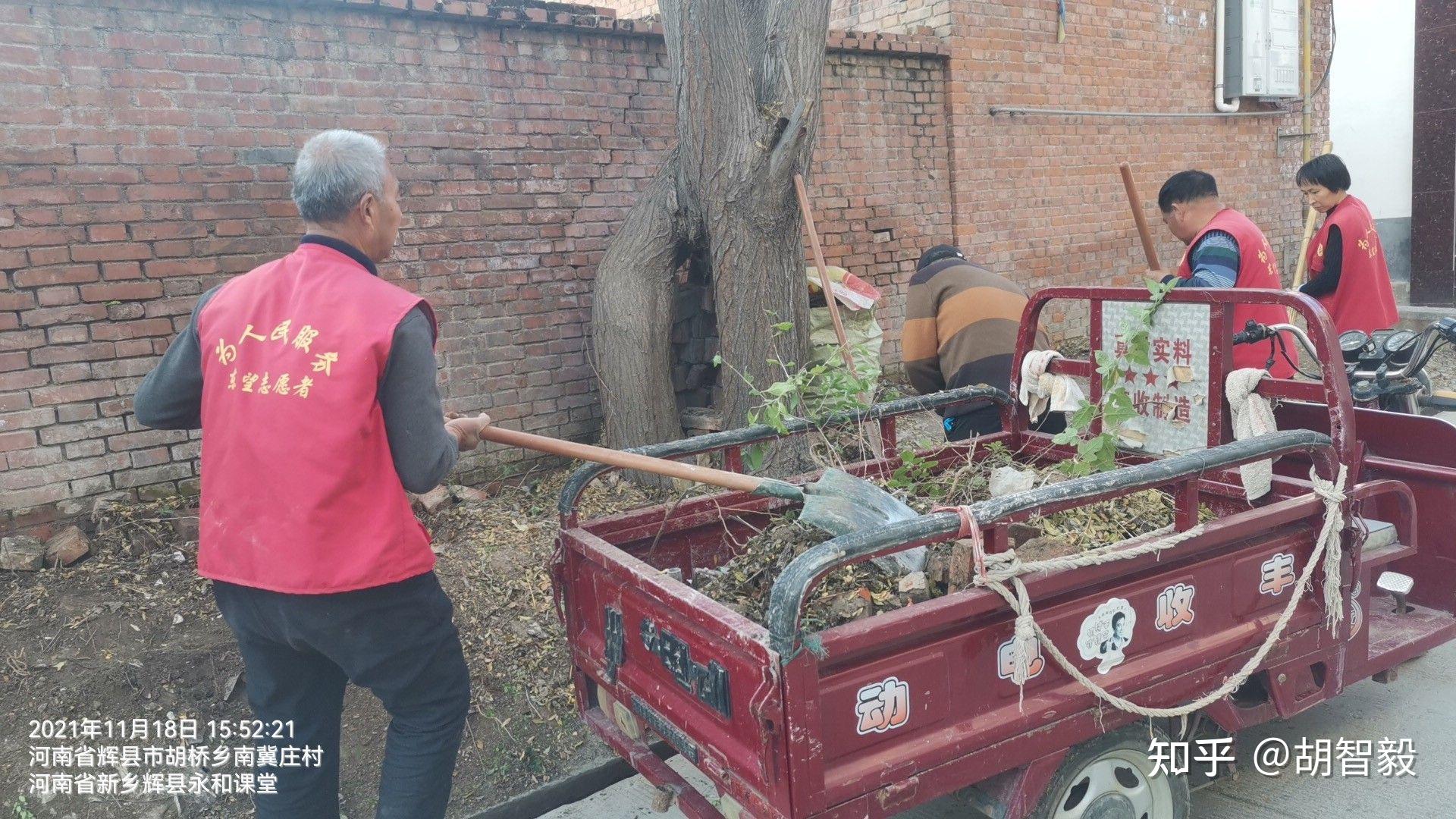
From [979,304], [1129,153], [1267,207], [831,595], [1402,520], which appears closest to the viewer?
[831,595]

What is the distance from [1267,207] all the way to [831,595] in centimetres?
1016

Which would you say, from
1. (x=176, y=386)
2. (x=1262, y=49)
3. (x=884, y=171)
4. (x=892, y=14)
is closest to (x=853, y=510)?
(x=176, y=386)

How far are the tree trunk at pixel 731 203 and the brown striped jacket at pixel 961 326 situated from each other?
2.60ft

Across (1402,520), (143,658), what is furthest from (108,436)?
(1402,520)

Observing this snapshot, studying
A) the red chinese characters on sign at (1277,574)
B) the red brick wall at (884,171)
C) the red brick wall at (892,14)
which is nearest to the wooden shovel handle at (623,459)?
the red chinese characters on sign at (1277,574)

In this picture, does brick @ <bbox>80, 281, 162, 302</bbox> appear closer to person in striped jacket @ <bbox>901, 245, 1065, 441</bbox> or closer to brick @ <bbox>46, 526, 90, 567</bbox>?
brick @ <bbox>46, 526, 90, 567</bbox>

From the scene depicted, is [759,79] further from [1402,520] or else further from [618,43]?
[1402,520]

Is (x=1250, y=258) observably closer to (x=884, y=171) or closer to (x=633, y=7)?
(x=884, y=171)

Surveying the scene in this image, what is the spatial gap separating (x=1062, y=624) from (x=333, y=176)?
6.85 feet

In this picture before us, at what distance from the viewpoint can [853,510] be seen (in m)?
2.68

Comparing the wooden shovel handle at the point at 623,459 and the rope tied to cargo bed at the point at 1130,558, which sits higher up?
the wooden shovel handle at the point at 623,459

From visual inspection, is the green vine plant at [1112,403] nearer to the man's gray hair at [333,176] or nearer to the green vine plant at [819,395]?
the green vine plant at [819,395]

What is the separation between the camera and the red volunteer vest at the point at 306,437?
2309 mm

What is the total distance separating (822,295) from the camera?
6.10 m
